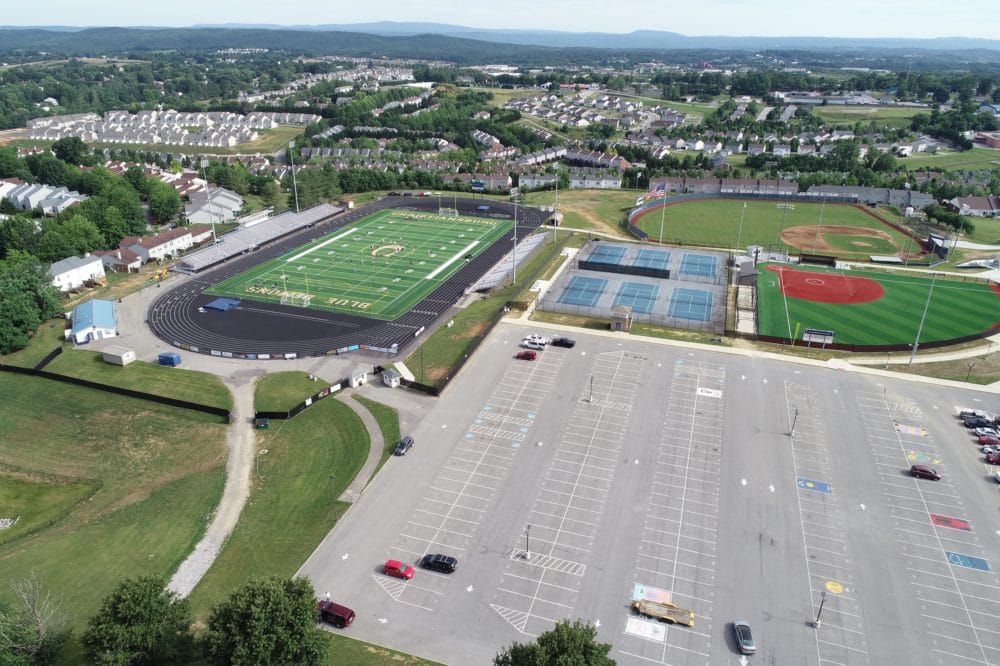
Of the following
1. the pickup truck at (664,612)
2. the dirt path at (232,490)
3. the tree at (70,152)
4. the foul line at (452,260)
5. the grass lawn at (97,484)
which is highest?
the tree at (70,152)

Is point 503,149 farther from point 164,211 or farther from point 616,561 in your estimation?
point 616,561

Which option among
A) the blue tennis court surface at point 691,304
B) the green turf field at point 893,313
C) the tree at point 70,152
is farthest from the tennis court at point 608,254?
the tree at point 70,152

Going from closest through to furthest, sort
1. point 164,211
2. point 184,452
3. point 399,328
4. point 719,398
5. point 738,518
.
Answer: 1. point 738,518
2. point 184,452
3. point 719,398
4. point 399,328
5. point 164,211

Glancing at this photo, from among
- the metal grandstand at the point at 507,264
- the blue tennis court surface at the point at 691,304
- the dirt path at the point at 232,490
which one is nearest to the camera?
the dirt path at the point at 232,490

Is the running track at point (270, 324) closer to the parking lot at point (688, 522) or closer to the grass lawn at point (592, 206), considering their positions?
the parking lot at point (688, 522)

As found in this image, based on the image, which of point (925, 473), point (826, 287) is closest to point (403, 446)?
point (925, 473)

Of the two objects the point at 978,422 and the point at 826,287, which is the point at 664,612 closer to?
the point at 978,422

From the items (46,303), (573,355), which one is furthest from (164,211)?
(573,355)
